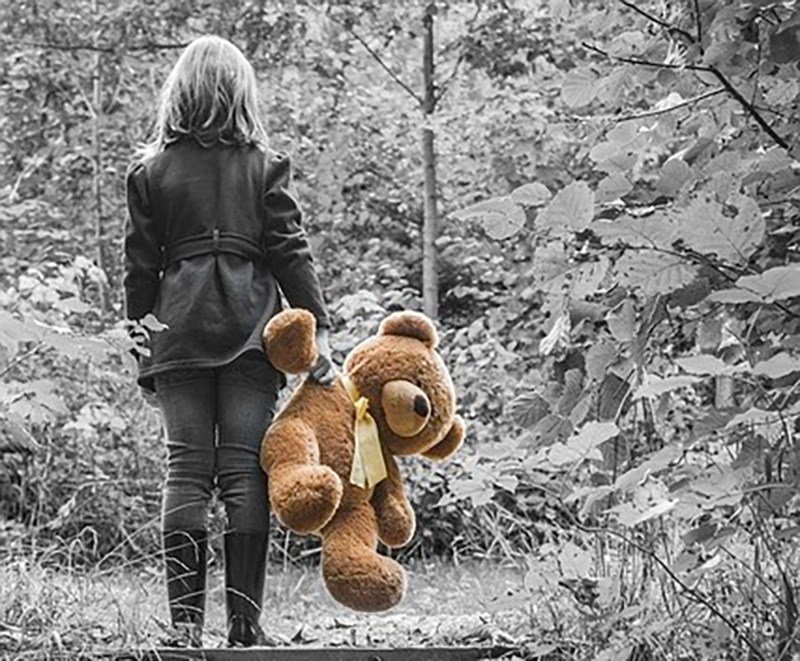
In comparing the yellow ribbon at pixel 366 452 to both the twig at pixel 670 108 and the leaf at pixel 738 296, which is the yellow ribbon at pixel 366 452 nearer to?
the twig at pixel 670 108

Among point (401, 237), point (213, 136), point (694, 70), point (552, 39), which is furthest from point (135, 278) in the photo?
point (401, 237)

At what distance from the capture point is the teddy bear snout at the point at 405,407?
408 cm

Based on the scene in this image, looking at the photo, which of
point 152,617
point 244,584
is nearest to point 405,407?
point 244,584

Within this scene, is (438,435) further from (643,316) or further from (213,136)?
(643,316)

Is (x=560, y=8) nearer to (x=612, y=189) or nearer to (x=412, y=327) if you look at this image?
(x=612, y=189)

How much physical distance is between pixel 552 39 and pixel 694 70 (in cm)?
796

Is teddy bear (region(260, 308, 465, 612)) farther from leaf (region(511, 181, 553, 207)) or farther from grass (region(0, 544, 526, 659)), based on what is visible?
leaf (region(511, 181, 553, 207))

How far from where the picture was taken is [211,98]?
14.0 ft

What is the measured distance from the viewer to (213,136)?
4281 mm

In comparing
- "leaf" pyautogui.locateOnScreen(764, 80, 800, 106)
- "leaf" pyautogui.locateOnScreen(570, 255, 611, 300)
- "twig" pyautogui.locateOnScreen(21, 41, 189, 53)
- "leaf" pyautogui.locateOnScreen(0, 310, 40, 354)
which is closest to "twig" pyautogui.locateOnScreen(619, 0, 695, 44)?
"leaf" pyautogui.locateOnScreen(764, 80, 800, 106)

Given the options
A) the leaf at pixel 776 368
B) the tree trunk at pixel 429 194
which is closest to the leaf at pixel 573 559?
the leaf at pixel 776 368

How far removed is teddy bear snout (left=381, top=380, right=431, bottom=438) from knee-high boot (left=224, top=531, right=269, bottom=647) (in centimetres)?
48

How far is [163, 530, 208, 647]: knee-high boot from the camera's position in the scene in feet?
13.2

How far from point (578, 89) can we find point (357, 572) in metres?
1.89
